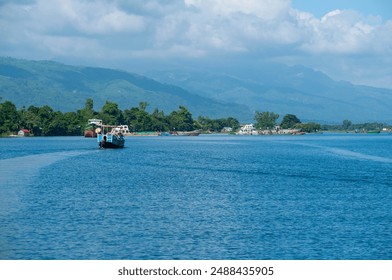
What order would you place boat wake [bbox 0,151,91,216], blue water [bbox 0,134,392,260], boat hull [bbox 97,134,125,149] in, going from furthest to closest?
boat hull [bbox 97,134,125,149] → boat wake [bbox 0,151,91,216] → blue water [bbox 0,134,392,260]

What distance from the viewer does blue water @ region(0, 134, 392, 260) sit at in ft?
132

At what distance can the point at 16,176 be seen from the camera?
8531cm

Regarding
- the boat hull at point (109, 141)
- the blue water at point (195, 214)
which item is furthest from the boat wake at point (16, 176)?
the boat hull at point (109, 141)

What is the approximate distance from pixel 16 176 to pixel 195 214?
3985 centimetres

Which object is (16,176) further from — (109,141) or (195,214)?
(109,141)

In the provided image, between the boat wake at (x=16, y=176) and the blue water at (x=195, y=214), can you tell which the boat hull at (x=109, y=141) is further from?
the blue water at (x=195, y=214)

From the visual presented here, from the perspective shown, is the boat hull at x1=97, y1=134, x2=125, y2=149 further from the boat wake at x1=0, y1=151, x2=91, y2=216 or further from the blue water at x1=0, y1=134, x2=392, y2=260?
the blue water at x1=0, y1=134, x2=392, y2=260

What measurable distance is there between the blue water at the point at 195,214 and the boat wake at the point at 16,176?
0.55 ft

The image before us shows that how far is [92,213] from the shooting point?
53344 millimetres

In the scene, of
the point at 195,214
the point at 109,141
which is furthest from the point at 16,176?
the point at 109,141

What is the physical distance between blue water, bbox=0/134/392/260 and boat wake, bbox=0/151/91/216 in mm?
168

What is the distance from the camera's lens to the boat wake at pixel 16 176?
196 ft

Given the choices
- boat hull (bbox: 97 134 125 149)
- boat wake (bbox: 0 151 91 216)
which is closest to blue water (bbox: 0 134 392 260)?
boat wake (bbox: 0 151 91 216)
